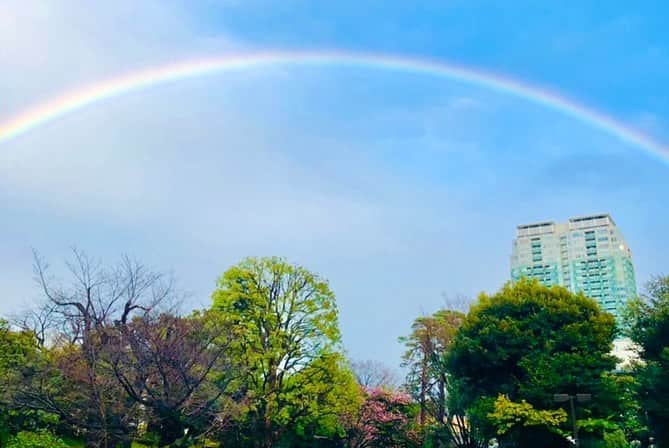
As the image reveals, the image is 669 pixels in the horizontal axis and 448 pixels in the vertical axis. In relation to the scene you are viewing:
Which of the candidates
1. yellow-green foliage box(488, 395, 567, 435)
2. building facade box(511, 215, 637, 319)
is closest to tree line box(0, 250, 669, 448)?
yellow-green foliage box(488, 395, 567, 435)

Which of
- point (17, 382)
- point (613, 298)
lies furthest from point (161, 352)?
point (613, 298)

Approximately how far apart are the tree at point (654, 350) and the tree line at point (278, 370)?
5 cm

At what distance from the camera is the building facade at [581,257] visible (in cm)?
10662

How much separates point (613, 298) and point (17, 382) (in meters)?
107

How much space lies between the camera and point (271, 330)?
2358 cm

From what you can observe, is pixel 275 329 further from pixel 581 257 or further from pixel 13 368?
pixel 581 257

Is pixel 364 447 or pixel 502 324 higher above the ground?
pixel 502 324

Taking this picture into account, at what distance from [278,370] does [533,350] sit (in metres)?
10.1

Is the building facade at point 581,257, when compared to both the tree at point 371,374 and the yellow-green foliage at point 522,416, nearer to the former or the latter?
the tree at point 371,374

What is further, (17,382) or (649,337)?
(649,337)

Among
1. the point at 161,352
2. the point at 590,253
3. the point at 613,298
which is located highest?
the point at 590,253

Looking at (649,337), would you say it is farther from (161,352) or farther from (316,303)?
(161,352)

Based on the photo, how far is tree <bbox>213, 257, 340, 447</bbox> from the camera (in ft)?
75.0

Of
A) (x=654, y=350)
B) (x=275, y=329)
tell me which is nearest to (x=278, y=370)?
(x=275, y=329)
